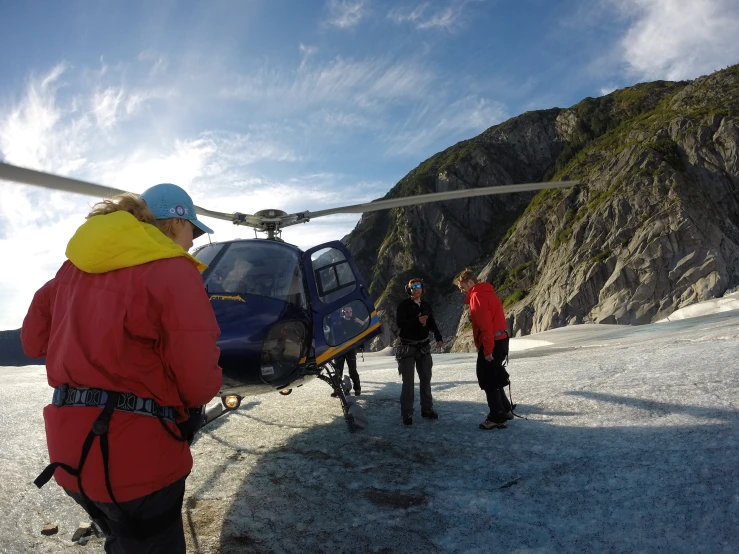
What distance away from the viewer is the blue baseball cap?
2.32 m

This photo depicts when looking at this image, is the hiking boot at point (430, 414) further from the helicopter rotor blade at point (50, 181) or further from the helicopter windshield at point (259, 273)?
the helicopter rotor blade at point (50, 181)

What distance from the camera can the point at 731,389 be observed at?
512cm

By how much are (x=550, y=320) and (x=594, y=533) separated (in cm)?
5338

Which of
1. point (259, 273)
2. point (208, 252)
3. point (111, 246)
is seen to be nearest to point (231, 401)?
point (259, 273)

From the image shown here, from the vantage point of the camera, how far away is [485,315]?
18.6ft

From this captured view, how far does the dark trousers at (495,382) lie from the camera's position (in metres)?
5.38

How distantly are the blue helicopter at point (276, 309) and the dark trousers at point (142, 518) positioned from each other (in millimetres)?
2684

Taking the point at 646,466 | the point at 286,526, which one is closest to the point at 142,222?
the point at 286,526

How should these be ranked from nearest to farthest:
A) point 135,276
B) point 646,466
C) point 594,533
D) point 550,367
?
point 135,276 < point 594,533 < point 646,466 < point 550,367

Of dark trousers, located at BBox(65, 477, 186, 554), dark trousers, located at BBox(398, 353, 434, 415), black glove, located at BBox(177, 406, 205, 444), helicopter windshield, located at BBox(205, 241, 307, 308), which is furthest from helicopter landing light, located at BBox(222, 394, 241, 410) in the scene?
dark trousers, located at BBox(65, 477, 186, 554)

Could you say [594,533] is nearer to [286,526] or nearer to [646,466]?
[646,466]

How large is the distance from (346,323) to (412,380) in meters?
1.16

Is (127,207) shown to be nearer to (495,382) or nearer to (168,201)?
(168,201)

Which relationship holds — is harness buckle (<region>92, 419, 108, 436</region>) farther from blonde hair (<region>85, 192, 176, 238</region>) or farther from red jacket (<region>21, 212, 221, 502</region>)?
blonde hair (<region>85, 192, 176, 238</region>)
